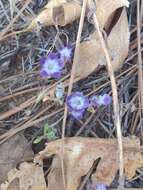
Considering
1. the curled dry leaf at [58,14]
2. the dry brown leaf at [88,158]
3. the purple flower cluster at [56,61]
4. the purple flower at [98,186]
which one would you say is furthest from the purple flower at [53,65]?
the purple flower at [98,186]

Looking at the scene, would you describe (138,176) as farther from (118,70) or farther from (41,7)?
(41,7)

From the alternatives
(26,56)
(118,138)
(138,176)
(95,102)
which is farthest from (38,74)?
(138,176)

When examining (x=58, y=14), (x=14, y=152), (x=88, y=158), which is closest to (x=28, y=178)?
(x=14, y=152)

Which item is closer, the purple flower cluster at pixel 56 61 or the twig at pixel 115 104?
the twig at pixel 115 104

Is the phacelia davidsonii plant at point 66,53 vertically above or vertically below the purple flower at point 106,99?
above

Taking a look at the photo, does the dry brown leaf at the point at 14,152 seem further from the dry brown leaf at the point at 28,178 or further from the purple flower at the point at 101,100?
the purple flower at the point at 101,100

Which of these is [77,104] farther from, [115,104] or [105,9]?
[105,9]
